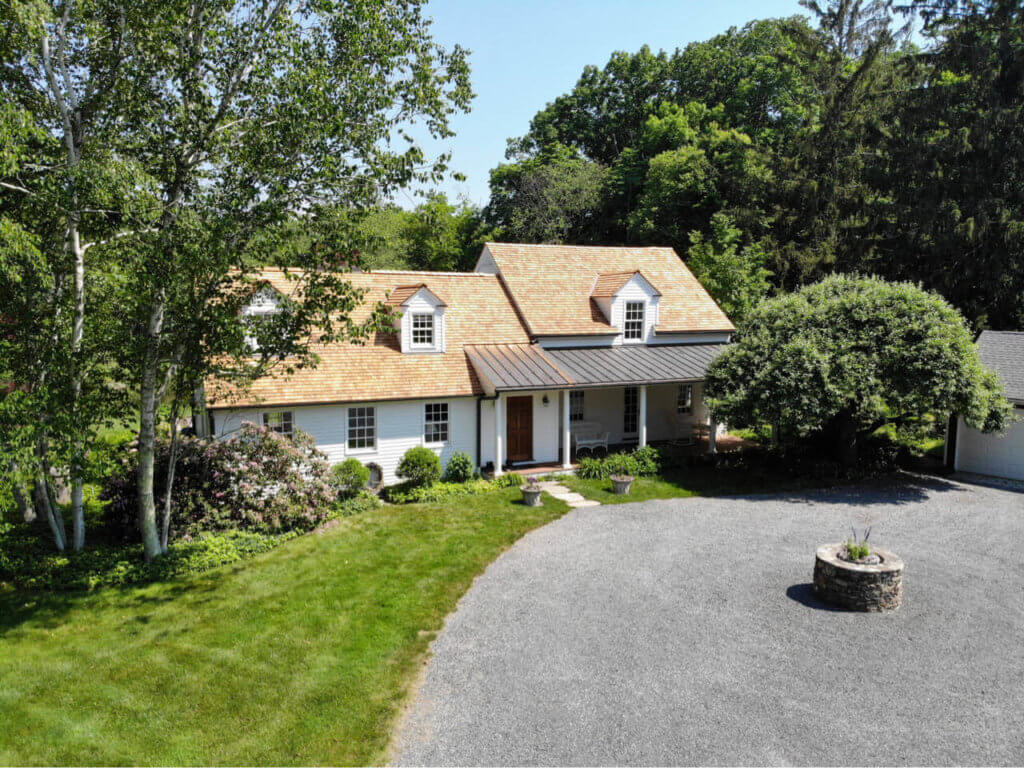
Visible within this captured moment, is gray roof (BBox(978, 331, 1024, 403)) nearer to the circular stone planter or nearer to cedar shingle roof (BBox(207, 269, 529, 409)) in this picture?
the circular stone planter

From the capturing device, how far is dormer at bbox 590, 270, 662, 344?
971 inches

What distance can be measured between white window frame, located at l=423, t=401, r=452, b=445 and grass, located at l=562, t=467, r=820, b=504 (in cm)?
388

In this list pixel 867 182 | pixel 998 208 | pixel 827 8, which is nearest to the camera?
pixel 998 208

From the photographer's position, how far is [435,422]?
67.7 ft

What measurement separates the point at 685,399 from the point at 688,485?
647 cm

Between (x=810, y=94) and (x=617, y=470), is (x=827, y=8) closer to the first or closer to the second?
(x=810, y=94)

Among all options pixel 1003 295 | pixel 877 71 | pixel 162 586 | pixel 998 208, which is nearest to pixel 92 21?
pixel 162 586

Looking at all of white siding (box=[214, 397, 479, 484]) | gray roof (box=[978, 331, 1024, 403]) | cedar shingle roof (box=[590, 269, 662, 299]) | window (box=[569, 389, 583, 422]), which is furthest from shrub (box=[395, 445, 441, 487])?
gray roof (box=[978, 331, 1024, 403])

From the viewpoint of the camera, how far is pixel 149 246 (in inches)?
475

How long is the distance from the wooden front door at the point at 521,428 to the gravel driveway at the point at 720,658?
20.9 ft

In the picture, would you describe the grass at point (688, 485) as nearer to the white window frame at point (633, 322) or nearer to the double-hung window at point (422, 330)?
the white window frame at point (633, 322)

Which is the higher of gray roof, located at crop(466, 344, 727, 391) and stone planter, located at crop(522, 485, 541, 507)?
gray roof, located at crop(466, 344, 727, 391)

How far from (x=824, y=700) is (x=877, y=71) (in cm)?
3724

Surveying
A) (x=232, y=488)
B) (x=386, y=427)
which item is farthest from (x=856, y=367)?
(x=232, y=488)
